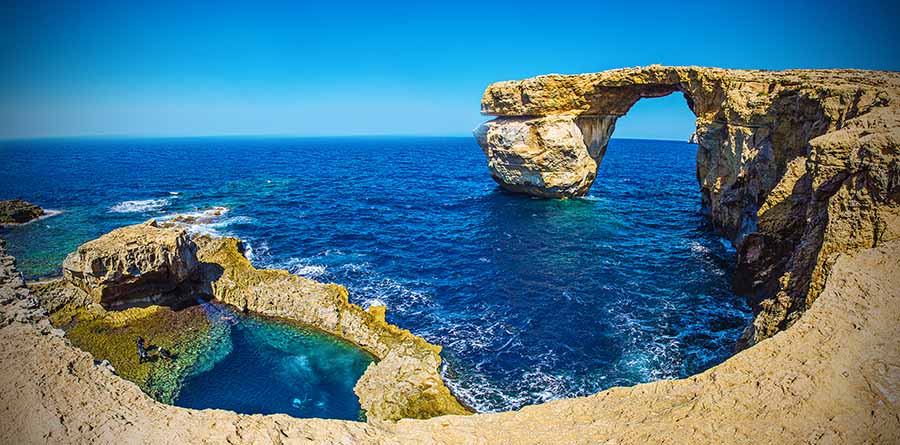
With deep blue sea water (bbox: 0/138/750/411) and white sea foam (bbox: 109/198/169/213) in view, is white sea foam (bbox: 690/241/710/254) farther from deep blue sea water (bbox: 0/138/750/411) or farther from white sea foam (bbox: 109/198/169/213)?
white sea foam (bbox: 109/198/169/213)

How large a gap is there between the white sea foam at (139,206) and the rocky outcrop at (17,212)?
5809 mm

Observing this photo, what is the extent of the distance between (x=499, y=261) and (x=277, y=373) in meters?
16.2

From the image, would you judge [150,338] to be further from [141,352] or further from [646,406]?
[646,406]

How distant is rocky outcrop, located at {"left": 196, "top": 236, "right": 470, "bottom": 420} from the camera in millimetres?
15258

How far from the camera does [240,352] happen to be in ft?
63.0

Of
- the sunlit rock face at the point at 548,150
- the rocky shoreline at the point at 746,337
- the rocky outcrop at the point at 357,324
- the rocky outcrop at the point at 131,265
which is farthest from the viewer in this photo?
the sunlit rock face at the point at 548,150

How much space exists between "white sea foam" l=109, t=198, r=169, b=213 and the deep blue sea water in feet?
1.07

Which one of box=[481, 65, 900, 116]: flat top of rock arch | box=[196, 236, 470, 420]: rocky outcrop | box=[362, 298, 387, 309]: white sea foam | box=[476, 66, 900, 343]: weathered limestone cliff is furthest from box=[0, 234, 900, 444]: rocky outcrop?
box=[481, 65, 900, 116]: flat top of rock arch

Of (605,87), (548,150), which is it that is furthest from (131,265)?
(605,87)

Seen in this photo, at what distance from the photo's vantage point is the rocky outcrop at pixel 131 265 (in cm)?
2027

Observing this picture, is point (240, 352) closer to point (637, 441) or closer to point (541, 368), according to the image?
point (541, 368)

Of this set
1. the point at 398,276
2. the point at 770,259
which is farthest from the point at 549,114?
the point at 770,259

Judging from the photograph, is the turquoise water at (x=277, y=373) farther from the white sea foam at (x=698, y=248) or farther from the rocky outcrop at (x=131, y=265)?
the white sea foam at (x=698, y=248)

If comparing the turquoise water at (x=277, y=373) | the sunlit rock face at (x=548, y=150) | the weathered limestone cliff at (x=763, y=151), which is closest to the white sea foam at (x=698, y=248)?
the weathered limestone cliff at (x=763, y=151)
